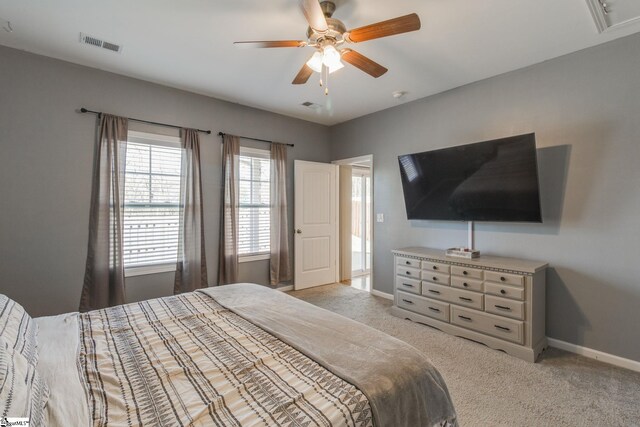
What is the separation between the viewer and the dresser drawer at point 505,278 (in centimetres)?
256

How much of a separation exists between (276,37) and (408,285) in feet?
9.49

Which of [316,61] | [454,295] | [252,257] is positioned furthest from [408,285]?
[316,61]

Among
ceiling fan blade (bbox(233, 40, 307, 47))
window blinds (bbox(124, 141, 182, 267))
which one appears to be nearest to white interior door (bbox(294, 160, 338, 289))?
window blinds (bbox(124, 141, 182, 267))

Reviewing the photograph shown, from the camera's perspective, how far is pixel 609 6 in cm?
203

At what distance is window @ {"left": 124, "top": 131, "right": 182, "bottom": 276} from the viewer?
126 inches

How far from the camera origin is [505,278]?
2637 mm

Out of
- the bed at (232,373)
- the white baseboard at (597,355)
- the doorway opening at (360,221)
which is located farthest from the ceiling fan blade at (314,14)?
the doorway opening at (360,221)

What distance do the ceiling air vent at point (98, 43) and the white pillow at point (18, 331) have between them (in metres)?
2.16

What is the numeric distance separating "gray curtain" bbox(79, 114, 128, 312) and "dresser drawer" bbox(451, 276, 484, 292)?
11.4 ft

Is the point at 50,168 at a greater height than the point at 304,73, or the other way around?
the point at 304,73

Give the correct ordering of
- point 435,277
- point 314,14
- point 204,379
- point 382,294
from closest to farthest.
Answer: point 204,379, point 314,14, point 435,277, point 382,294

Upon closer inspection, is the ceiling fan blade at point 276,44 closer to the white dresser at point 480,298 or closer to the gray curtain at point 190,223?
the gray curtain at point 190,223

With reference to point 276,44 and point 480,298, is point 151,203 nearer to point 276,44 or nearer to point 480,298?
point 276,44

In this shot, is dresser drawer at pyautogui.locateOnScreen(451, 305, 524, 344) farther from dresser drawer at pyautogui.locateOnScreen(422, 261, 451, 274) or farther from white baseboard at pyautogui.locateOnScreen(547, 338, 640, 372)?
white baseboard at pyautogui.locateOnScreen(547, 338, 640, 372)
